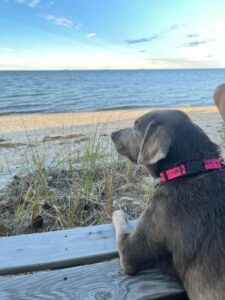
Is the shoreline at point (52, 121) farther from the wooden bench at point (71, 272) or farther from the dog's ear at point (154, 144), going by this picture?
the wooden bench at point (71, 272)

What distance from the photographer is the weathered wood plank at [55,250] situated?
2373mm

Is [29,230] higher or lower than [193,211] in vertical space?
lower

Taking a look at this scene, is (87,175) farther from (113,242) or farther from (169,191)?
(169,191)

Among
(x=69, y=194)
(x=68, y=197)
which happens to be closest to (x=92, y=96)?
(x=69, y=194)

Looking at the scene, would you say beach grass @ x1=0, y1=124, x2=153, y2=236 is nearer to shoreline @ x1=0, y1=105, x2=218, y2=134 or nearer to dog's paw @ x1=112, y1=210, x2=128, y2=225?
dog's paw @ x1=112, y1=210, x2=128, y2=225

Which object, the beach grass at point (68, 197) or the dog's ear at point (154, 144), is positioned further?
the beach grass at point (68, 197)

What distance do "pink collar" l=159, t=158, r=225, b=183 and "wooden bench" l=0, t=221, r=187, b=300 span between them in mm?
655

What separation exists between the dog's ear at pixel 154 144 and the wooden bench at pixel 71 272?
705mm

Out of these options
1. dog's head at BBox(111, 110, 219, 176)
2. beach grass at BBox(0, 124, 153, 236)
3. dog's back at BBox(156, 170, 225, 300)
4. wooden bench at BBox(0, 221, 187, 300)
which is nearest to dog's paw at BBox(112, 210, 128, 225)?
wooden bench at BBox(0, 221, 187, 300)

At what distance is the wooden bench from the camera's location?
6.92 ft

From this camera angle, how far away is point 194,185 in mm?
2355

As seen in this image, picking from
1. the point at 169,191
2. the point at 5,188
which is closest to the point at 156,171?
the point at 169,191

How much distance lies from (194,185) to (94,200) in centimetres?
214

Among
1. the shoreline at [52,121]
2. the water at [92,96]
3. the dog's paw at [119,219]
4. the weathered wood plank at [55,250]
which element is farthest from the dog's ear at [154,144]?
the water at [92,96]
